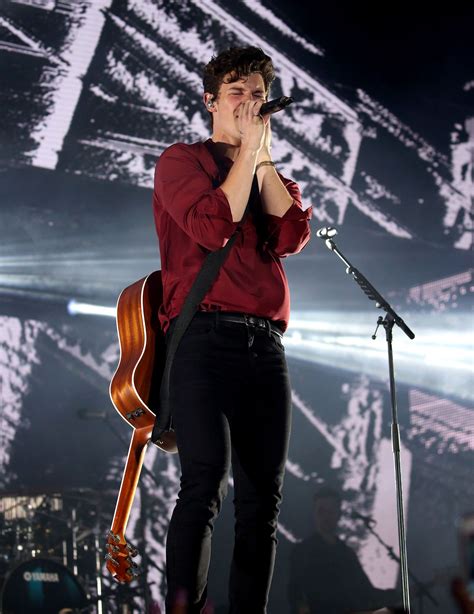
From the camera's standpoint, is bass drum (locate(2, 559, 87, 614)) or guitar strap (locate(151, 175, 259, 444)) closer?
guitar strap (locate(151, 175, 259, 444))

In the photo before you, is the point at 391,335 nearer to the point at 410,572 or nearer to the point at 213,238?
the point at 213,238

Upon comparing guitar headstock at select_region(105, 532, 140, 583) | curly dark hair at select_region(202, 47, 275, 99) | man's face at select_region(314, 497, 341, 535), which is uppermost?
curly dark hair at select_region(202, 47, 275, 99)

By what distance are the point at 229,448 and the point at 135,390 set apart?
0.37m

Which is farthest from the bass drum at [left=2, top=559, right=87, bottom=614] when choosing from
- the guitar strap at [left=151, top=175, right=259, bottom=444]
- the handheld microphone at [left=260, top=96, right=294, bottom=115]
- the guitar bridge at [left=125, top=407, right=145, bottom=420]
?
the handheld microphone at [left=260, top=96, right=294, bottom=115]

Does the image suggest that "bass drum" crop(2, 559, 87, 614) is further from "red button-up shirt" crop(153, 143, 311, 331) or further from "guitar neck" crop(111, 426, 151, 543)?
"red button-up shirt" crop(153, 143, 311, 331)

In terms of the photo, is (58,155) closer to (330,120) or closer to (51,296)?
(51,296)

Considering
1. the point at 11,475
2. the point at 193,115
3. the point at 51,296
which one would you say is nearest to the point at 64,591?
the point at 11,475

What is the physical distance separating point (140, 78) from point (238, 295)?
326cm

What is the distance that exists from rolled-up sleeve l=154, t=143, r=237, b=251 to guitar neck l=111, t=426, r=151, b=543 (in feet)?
1.86

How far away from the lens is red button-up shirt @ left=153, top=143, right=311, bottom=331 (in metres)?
1.82

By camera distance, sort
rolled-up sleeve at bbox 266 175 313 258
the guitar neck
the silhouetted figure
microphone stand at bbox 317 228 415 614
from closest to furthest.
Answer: rolled-up sleeve at bbox 266 175 313 258, the guitar neck, microphone stand at bbox 317 228 415 614, the silhouetted figure

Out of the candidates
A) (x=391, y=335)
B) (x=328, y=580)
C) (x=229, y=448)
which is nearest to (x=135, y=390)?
(x=229, y=448)

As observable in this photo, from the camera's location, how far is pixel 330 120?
17.3 feet

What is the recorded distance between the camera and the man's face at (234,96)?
2008 millimetres
